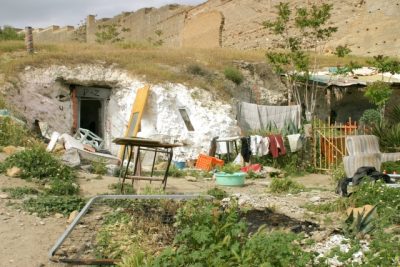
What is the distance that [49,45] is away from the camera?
17.5 metres

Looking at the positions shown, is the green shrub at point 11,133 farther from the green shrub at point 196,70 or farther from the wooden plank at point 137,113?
the green shrub at point 196,70

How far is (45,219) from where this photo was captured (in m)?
5.91

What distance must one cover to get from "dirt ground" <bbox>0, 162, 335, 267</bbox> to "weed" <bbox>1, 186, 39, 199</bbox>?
246 millimetres

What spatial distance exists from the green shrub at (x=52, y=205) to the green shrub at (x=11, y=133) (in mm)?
5252

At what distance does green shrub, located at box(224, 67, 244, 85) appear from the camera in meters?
16.1

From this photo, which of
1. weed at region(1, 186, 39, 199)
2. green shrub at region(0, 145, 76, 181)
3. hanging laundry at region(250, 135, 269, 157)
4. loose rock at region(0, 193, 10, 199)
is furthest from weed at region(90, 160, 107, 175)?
hanging laundry at region(250, 135, 269, 157)

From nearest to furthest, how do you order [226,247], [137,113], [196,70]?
[226,247] → [137,113] → [196,70]

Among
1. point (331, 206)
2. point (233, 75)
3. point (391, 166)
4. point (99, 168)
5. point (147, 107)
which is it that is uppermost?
point (233, 75)

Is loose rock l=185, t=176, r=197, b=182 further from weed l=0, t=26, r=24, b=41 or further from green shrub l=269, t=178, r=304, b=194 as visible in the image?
weed l=0, t=26, r=24, b=41

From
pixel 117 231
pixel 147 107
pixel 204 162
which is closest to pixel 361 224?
pixel 117 231

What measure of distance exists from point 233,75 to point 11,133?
728 cm

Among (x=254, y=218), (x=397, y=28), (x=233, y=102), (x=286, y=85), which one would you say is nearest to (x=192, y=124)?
(x=233, y=102)

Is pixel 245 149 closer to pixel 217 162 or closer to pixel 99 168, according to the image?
pixel 217 162

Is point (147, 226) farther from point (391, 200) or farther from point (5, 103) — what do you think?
point (5, 103)
